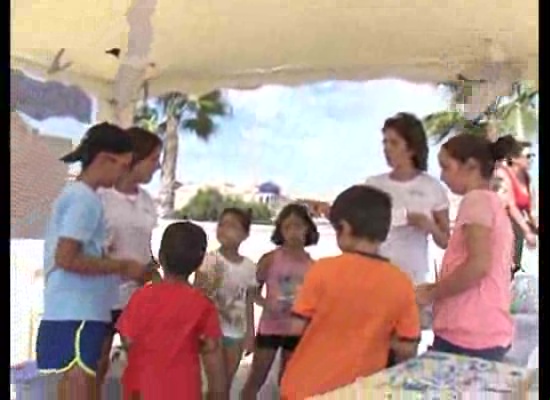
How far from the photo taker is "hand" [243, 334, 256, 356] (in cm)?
188

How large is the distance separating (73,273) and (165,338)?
0.24m

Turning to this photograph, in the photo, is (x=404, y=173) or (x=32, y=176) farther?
(x=32, y=176)

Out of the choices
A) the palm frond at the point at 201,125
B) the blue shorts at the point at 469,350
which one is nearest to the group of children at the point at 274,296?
the blue shorts at the point at 469,350

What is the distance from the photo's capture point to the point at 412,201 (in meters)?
1.85

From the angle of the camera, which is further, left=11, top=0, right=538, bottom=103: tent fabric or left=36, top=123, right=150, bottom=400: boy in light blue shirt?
left=36, top=123, right=150, bottom=400: boy in light blue shirt

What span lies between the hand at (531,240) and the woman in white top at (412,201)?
16cm

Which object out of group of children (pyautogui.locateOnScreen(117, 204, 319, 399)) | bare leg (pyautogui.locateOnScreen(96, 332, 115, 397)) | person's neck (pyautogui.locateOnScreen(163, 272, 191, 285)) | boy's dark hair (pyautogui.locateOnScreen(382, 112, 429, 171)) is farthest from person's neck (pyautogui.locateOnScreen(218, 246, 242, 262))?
boy's dark hair (pyautogui.locateOnScreen(382, 112, 429, 171))

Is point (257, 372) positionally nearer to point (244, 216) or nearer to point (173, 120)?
point (244, 216)

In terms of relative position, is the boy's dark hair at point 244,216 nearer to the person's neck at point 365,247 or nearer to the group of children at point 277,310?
the group of children at point 277,310

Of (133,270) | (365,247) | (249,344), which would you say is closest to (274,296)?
(249,344)

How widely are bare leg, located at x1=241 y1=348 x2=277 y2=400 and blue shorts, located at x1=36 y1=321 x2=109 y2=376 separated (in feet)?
1.10

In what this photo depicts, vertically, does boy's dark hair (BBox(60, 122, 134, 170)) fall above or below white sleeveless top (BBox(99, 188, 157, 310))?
above

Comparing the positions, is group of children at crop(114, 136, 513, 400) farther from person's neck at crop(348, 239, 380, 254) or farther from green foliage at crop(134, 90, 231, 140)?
green foliage at crop(134, 90, 231, 140)

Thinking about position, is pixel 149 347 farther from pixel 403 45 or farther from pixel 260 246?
pixel 403 45
